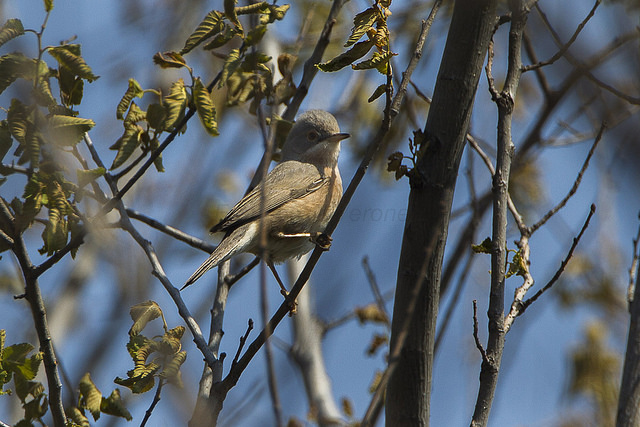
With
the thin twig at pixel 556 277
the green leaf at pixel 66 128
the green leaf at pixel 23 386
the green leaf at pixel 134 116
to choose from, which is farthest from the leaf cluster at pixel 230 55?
the thin twig at pixel 556 277

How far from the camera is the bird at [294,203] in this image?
4.77 metres

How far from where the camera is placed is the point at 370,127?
760 cm

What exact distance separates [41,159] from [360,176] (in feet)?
5.74

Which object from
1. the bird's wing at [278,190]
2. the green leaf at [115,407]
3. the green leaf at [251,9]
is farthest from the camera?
the bird's wing at [278,190]

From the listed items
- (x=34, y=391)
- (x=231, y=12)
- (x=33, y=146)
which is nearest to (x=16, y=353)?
(x=34, y=391)

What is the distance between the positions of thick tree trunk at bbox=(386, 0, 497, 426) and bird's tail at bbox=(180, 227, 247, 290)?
62.7 inches

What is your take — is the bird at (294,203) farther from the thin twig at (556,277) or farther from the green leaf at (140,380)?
the thin twig at (556,277)

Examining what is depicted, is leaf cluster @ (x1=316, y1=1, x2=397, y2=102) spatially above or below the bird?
below

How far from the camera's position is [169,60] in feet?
12.5

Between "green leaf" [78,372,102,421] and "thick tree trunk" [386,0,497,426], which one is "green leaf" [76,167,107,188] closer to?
"green leaf" [78,372,102,421]

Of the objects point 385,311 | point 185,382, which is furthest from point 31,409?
point 385,311

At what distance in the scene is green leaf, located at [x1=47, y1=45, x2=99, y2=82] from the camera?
3.30m

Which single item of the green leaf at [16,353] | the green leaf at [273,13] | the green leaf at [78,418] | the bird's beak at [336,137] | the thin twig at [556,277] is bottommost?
the green leaf at [78,418]

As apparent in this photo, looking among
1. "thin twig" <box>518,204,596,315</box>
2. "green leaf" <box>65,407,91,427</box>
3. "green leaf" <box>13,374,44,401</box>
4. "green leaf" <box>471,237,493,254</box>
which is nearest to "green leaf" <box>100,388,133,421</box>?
"green leaf" <box>65,407,91,427</box>
